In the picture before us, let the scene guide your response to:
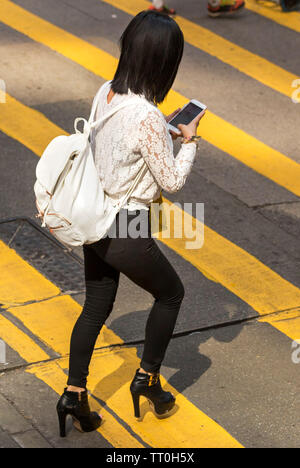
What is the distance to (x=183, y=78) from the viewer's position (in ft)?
30.6

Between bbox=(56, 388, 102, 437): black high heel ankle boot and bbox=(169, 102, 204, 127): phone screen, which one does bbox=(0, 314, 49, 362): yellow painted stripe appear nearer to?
bbox=(56, 388, 102, 437): black high heel ankle boot

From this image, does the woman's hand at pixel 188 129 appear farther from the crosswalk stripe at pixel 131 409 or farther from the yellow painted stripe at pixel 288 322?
the yellow painted stripe at pixel 288 322

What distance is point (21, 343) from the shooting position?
523cm

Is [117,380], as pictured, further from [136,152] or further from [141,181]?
[136,152]

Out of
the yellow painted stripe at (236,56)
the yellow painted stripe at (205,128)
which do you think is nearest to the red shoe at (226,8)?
the yellow painted stripe at (236,56)

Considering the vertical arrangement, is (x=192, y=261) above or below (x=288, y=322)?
below

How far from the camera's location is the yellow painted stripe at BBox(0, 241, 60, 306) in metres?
5.71

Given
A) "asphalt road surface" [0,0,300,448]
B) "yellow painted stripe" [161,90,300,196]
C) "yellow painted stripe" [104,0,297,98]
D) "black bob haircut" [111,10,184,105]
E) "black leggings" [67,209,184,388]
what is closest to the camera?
"black bob haircut" [111,10,184,105]

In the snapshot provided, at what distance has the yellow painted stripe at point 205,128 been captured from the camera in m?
7.76

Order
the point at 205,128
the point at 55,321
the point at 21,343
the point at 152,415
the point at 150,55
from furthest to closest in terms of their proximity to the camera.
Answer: the point at 205,128 < the point at 55,321 < the point at 21,343 < the point at 152,415 < the point at 150,55

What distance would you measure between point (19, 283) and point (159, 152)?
7.11 feet

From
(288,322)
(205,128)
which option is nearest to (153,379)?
(288,322)

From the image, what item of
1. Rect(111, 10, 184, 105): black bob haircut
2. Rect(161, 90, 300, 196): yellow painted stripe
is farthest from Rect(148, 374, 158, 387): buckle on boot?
Rect(161, 90, 300, 196): yellow painted stripe

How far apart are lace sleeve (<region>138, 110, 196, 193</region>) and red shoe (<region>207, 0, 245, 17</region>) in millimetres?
7182
